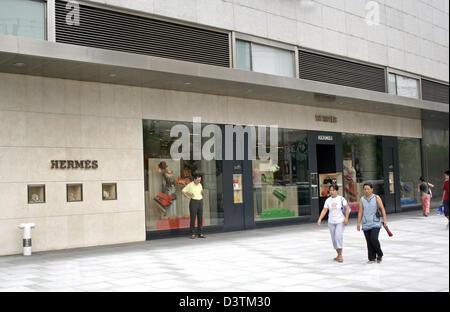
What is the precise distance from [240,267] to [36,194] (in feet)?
20.5

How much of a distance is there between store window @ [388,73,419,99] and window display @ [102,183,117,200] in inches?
552

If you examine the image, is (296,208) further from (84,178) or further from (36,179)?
(36,179)

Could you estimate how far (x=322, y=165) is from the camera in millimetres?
22453

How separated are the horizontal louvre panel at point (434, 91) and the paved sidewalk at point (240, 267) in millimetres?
11882

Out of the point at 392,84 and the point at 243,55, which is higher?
the point at 243,55

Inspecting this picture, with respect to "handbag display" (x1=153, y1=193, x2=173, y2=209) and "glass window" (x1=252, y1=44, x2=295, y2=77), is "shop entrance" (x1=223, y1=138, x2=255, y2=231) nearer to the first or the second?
"handbag display" (x1=153, y1=193, x2=173, y2=209)

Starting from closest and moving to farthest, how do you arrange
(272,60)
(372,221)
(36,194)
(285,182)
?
(372,221) → (36,194) → (272,60) → (285,182)

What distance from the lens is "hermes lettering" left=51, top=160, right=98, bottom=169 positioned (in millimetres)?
13635

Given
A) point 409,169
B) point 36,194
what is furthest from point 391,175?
point 36,194

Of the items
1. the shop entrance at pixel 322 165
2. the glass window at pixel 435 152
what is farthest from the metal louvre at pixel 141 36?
the glass window at pixel 435 152

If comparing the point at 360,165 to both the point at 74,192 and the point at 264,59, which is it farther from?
the point at 74,192

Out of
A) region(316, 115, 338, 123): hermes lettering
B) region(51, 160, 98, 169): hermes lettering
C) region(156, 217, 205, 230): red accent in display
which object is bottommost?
region(156, 217, 205, 230): red accent in display

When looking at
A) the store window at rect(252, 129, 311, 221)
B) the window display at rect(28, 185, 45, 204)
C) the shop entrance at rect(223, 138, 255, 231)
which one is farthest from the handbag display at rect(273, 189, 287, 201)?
the window display at rect(28, 185, 45, 204)
